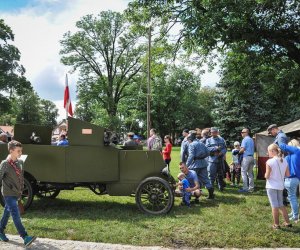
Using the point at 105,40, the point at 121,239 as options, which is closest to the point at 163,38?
the point at 121,239

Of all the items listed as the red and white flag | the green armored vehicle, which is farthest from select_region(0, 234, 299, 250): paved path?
the red and white flag

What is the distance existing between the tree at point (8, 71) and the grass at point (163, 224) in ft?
95.5

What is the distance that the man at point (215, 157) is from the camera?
11.8 m

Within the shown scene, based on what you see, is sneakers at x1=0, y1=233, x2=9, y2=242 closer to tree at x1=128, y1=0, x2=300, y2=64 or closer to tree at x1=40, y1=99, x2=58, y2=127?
tree at x1=128, y1=0, x2=300, y2=64

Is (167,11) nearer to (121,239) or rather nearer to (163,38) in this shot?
(163,38)

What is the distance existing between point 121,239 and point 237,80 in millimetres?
14025

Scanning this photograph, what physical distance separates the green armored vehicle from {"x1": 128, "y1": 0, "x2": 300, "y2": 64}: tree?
239 inches

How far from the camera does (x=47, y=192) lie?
10.2 metres

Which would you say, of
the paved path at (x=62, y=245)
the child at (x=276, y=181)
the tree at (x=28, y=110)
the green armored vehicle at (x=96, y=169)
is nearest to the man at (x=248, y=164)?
the green armored vehicle at (x=96, y=169)

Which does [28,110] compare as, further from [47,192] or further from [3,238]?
[3,238]

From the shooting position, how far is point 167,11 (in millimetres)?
16500

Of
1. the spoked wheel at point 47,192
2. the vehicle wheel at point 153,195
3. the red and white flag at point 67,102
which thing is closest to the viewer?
the vehicle wheel at point 153,195

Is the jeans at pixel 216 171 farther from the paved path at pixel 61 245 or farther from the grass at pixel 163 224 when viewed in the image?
the paved path at pixel 61 245

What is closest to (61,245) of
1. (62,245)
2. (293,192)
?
(62,245)
